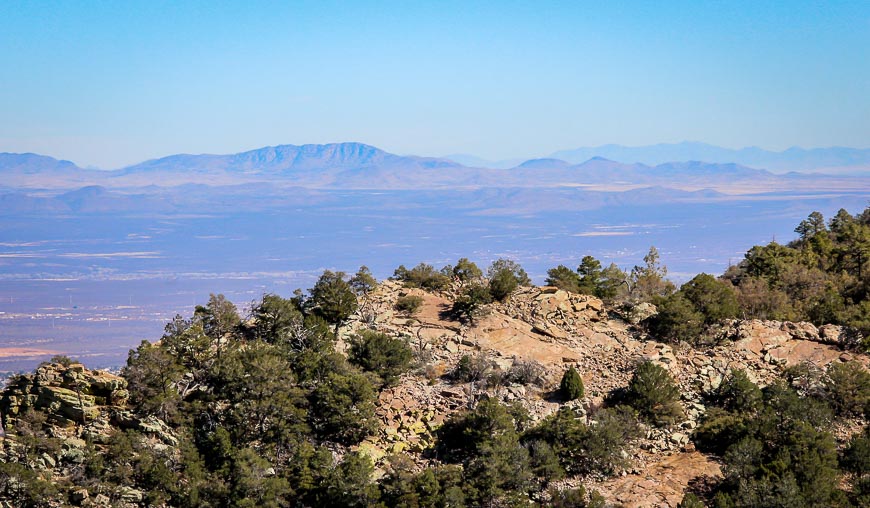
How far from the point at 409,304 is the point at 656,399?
1238 cm

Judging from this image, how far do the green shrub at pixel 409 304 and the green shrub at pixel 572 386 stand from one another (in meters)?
8.78

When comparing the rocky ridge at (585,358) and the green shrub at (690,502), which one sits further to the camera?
the rocky ridge at (585,358)

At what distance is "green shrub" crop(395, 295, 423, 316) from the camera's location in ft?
115

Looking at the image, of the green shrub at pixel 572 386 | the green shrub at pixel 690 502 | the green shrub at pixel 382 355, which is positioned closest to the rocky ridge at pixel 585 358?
the green shrub at pixel 572 386

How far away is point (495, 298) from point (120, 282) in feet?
468

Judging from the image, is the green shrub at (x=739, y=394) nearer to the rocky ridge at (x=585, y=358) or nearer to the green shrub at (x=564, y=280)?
the rocky ridge at (x=585, y=358)

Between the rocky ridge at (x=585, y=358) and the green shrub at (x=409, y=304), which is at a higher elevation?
the green shrub at (x=409, y=304)

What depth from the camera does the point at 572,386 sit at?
2858cm

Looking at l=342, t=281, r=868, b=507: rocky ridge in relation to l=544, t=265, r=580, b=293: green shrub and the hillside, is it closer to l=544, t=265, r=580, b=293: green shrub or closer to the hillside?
the hillside

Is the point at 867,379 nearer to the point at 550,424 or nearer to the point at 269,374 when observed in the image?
the point at 550,424

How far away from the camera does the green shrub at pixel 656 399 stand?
1069 inches

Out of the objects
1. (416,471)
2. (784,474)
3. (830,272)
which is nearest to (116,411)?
(416,471)

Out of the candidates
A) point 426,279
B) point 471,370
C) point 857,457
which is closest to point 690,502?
point 857,457

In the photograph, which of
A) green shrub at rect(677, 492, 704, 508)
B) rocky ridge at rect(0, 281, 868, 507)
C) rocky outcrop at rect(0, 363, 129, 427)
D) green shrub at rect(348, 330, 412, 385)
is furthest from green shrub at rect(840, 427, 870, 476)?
rocky outcrop at rect(0, 363, 129, 427)
